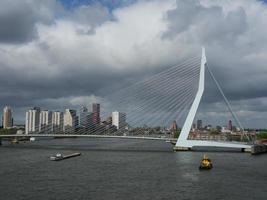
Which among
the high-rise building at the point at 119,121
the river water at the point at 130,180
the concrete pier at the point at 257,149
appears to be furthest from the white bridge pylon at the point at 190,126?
the high-rise building at the point at 119,121

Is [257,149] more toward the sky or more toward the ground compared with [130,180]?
more toward the sky

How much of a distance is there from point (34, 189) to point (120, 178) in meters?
4.56

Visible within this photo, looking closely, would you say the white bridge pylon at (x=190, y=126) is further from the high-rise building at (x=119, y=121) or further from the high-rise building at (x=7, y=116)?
the high-rise building at (x=7, y=116)

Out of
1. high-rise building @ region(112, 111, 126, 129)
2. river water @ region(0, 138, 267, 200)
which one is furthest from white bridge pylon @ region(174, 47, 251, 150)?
high-rise building @ region(112, 111, 126, 129)

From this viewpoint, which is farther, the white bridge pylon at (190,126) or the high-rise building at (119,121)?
the high-rise building at (119,121)

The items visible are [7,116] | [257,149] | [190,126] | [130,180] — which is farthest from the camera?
[7,116]

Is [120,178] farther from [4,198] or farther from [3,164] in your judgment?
[3,164]

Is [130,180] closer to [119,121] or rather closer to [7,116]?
[119,121]

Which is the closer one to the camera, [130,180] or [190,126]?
[130,180]

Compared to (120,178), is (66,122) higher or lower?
higher

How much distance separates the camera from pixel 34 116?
89.5 metres

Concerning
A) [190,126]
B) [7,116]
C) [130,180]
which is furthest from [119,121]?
[7,116]

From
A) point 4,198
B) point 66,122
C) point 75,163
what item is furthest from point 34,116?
point 4,198

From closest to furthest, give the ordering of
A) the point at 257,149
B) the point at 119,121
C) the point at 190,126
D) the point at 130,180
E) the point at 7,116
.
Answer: the point at 130,180, the point at 190,126, the point at 257,149, the point at 119,121, the point at 7,116
